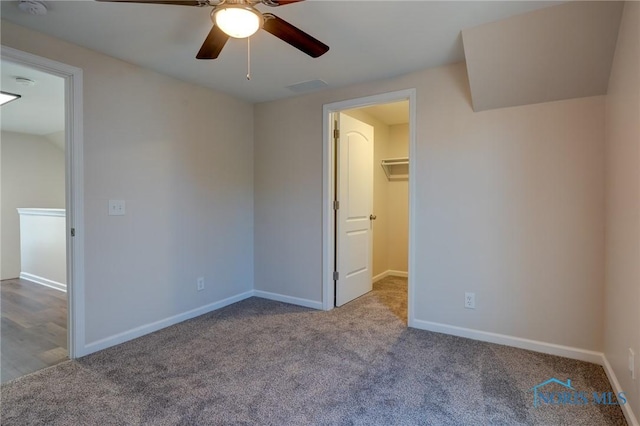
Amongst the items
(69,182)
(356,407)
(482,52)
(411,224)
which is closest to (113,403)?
(356,407)

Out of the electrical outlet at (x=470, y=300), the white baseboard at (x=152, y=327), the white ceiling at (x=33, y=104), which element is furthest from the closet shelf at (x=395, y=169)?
the white ceiling at (x=33, y=104)

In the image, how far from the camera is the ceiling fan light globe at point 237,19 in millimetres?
1465

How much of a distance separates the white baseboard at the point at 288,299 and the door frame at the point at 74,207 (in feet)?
5.92

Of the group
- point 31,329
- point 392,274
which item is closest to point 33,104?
point 31,329

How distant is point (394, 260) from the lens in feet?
16.2

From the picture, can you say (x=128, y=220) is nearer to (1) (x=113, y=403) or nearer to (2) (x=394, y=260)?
(1) (x=113, y=403)

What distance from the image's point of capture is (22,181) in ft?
16.9

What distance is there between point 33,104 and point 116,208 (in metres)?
2.46

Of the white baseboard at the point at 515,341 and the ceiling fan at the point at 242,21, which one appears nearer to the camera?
the ceiling fan at the point at 242,21

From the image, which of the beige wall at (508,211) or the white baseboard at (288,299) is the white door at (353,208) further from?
the beige wall at (508,211)

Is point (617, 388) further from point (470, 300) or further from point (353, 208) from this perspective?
point (353, 208)

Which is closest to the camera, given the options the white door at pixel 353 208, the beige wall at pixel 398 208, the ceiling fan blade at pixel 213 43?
the ceiling fan blade at pixel 213 43

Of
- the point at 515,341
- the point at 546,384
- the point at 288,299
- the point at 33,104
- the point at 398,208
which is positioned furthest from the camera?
the point at 398,208

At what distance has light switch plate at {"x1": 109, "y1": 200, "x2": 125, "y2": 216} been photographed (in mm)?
2555
